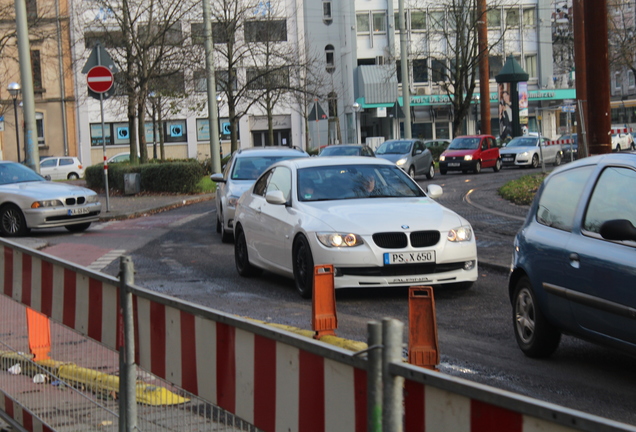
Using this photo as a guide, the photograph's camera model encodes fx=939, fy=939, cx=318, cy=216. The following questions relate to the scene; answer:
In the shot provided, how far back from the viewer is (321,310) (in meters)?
7.54

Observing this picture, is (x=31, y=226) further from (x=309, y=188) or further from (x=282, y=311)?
(x=282, y=311)

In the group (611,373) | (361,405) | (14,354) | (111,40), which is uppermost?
(111,40)

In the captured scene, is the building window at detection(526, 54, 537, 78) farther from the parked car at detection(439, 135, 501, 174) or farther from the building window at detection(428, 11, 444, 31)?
the parked car at detection(439, 135, 501, 174)

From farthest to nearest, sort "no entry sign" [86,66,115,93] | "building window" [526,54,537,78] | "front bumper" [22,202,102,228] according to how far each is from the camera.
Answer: "building window" [526,54,537,78], "no entry sign" [86,66,115,93], "front bumper" [22,202,102,228]

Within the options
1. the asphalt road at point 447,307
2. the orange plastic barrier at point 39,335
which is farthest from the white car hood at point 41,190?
the orange plastic barrier at point 39,335

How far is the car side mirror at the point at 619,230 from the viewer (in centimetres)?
559

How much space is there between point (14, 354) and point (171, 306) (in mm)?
2140

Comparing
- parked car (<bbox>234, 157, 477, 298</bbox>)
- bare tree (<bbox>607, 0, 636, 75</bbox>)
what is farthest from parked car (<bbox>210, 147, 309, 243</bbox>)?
bare tree (<bbox>607, 0, 636, 75</bbox>)

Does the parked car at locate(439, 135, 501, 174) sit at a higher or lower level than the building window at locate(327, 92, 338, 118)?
lower

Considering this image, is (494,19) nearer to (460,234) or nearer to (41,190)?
(41,190)

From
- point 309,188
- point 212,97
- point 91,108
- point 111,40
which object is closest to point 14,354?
point 309,188

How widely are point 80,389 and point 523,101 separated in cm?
5222

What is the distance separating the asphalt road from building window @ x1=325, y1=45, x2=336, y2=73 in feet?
182

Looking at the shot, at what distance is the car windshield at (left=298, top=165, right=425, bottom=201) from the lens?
10.7 m
